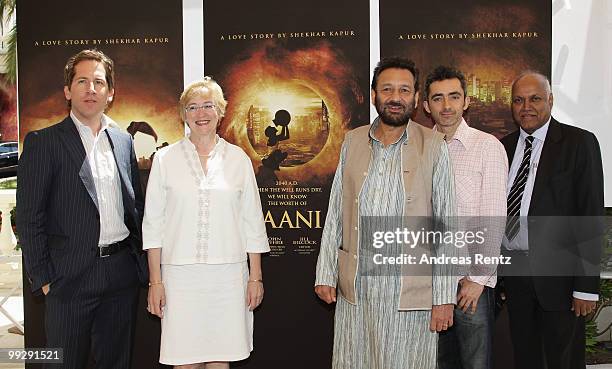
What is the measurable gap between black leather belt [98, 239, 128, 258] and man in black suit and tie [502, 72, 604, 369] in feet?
6.59

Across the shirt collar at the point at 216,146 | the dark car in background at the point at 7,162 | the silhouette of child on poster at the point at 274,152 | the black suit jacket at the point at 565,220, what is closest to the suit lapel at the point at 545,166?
the black suit jacket at the point at 565,220

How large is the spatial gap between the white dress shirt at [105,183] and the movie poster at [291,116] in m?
0.92

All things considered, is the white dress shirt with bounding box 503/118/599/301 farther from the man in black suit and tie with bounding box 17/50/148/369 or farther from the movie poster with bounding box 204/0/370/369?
the man in black suit and tie with bounding box 17/50/148/369

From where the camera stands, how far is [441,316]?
8.54ft

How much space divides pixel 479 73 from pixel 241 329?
6.92 feet

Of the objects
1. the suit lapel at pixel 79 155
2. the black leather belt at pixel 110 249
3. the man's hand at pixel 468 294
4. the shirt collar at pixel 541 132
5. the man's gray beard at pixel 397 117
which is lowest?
the man's hand at pixel 468 294

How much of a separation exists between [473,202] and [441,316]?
0.59 metres

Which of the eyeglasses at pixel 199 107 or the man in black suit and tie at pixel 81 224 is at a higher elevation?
the eyeglasses at pixel 199 107

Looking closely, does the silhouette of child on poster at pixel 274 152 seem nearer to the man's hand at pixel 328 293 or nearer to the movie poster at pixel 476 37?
the movie poster at pixel 476 37

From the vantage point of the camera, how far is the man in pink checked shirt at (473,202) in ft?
8.97

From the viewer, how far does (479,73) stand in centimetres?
349

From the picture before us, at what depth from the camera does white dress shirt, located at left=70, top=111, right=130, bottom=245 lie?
2.73 metres

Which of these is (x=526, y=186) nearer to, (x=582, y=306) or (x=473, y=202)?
(x=473, y=202)

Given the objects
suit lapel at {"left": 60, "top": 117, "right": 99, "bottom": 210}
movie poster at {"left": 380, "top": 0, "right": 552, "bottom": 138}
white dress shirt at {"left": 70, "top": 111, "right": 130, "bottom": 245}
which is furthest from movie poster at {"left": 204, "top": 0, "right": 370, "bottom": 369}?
suit lapel at {"left": 60, "top": 117, "right": 99, "bottom": 210}
